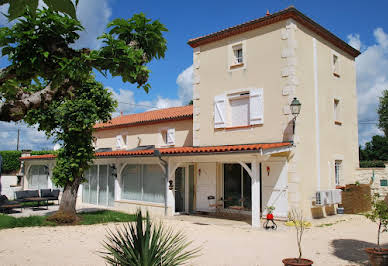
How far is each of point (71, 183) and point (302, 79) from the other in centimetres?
887

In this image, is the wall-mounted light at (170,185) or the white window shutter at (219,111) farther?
the white window shutter at (219,111)

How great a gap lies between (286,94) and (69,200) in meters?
8.23

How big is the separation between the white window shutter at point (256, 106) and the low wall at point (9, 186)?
17.0m

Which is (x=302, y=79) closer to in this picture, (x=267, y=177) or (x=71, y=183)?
(x=267, y=177)

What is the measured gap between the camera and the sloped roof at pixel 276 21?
11.9m

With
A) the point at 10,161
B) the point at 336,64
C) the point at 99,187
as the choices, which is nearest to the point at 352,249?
the point at 336,64

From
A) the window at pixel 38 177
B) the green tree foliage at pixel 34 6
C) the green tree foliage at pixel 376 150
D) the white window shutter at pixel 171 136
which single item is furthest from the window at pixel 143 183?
the green tree foliage at pixel 376 150

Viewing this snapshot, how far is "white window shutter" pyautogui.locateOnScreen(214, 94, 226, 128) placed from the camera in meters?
13.4

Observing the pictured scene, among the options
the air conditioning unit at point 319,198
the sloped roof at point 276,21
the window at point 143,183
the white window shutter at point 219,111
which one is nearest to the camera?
the air conditioning unit at point 319,198

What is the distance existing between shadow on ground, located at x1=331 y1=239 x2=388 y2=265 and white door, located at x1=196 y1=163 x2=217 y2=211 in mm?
5682

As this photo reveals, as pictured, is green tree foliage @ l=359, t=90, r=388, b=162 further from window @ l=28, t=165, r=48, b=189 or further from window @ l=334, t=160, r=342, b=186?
window @ l=28, t=165, r=48, b=189

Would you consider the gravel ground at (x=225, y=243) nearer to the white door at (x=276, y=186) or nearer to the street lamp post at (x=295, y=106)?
the white door at (x=276, y=186)

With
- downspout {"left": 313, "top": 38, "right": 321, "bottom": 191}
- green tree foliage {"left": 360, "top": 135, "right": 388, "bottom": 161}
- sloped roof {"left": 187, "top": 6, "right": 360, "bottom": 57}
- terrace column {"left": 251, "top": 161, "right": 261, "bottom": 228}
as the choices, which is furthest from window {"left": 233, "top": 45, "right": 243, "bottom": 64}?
green tree foliage {"left": 360, "top": 135, "right": 388, "bottom": 161}

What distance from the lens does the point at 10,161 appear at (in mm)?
25609
